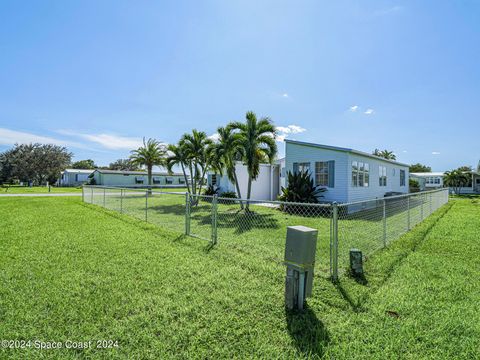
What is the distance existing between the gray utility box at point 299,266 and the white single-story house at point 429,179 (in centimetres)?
4438

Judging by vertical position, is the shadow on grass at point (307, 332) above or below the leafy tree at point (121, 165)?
below

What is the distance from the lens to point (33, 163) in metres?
46.6

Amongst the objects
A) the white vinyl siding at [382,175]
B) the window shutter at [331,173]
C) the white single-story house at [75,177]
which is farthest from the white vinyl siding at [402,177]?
the white single-story house at [75,177]

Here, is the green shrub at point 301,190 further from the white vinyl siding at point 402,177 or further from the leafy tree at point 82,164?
the leafy tree at point 82,164

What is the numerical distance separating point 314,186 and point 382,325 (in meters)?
10.9

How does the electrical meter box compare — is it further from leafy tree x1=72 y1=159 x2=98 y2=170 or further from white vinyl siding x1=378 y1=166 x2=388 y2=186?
leafy tree x1=72 y1=159 x2=98 y2=170

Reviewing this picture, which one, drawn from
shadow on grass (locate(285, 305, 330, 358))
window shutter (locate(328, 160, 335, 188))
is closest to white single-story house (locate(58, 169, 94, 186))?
window shutter (locate(328, 160, 335, 188))

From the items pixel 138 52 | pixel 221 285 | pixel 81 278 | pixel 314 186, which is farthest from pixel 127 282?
pixel 314 186

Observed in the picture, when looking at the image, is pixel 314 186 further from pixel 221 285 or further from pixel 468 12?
pixel 221 285

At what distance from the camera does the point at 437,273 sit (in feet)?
13.3

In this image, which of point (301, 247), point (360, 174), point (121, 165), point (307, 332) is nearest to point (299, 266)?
point (301, 247)

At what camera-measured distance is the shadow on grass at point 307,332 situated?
228cm

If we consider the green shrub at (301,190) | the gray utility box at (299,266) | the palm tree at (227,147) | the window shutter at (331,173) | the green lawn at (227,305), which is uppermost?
the palm tree at (227,147)

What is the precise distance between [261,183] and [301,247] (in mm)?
15896
